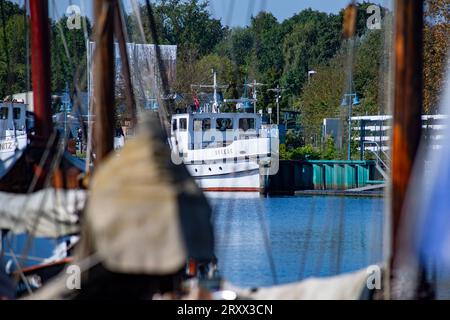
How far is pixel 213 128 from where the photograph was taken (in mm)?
52000

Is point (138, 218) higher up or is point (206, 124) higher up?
point (138, 218)

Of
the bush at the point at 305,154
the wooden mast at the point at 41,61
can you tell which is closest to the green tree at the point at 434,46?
the bush at the point at 305,154

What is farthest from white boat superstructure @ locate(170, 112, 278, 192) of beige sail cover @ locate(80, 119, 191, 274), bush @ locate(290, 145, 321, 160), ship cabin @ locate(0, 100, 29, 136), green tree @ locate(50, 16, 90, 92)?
beige sail cover @ locate(80, 119, 191, 274)

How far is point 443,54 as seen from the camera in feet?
140

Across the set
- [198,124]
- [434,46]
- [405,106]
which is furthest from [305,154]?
[405,106]

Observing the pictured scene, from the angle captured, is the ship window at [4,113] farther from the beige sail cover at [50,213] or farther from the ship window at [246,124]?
the beige sail cover at [50,213]

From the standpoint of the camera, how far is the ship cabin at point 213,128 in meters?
51.2

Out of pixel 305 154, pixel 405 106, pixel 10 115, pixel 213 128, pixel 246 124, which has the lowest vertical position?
pixel 305 154

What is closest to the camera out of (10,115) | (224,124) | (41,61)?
(41,61)

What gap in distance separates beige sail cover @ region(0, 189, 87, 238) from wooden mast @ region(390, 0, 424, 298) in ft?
14.1

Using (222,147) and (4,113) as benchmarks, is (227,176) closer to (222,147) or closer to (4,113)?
(222,147)

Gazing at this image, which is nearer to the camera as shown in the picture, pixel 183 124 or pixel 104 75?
pixel 104 75

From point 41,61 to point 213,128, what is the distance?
33.4 m

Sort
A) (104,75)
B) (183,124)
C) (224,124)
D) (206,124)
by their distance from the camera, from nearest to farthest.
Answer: (104,75) < (183,124) < (206,124) < (224,124)
